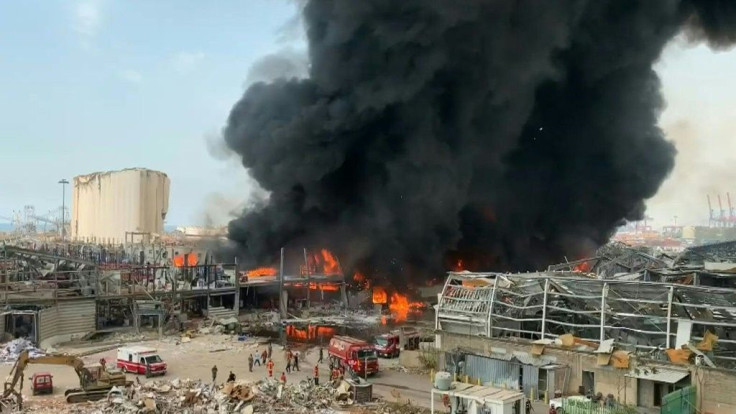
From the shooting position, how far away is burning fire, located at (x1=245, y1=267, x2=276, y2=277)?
2274 inches

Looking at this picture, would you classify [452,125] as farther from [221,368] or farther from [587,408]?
[587,408]

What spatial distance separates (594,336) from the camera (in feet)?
83.8

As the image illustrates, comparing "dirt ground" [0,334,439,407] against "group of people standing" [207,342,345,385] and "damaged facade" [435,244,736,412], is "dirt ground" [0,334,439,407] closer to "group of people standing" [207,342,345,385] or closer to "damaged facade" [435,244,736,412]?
"group of people standing" [207,342,345,385]

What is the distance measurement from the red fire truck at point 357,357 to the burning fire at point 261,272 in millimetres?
29487

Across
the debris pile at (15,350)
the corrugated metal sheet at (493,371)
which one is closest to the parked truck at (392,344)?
the corrugated metal sheet at (493,371)

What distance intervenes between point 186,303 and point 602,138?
131ft

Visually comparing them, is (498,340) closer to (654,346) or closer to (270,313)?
(654,346)

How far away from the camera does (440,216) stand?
177 feet

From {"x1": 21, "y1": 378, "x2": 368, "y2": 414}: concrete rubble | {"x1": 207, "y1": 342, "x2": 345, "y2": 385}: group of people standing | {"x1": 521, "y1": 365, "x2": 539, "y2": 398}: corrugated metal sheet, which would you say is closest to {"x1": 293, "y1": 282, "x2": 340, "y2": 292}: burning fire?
{"x1": 207, "y1": 342, "x2": 345, "y2": 385}: group of people standing

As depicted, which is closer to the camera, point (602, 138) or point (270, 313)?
point (270, 313)

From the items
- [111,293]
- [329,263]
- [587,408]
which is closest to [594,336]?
[587,408]

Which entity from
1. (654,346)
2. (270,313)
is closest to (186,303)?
(270,313)

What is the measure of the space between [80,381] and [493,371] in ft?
48.1

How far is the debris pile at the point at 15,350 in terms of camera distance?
31052mm
